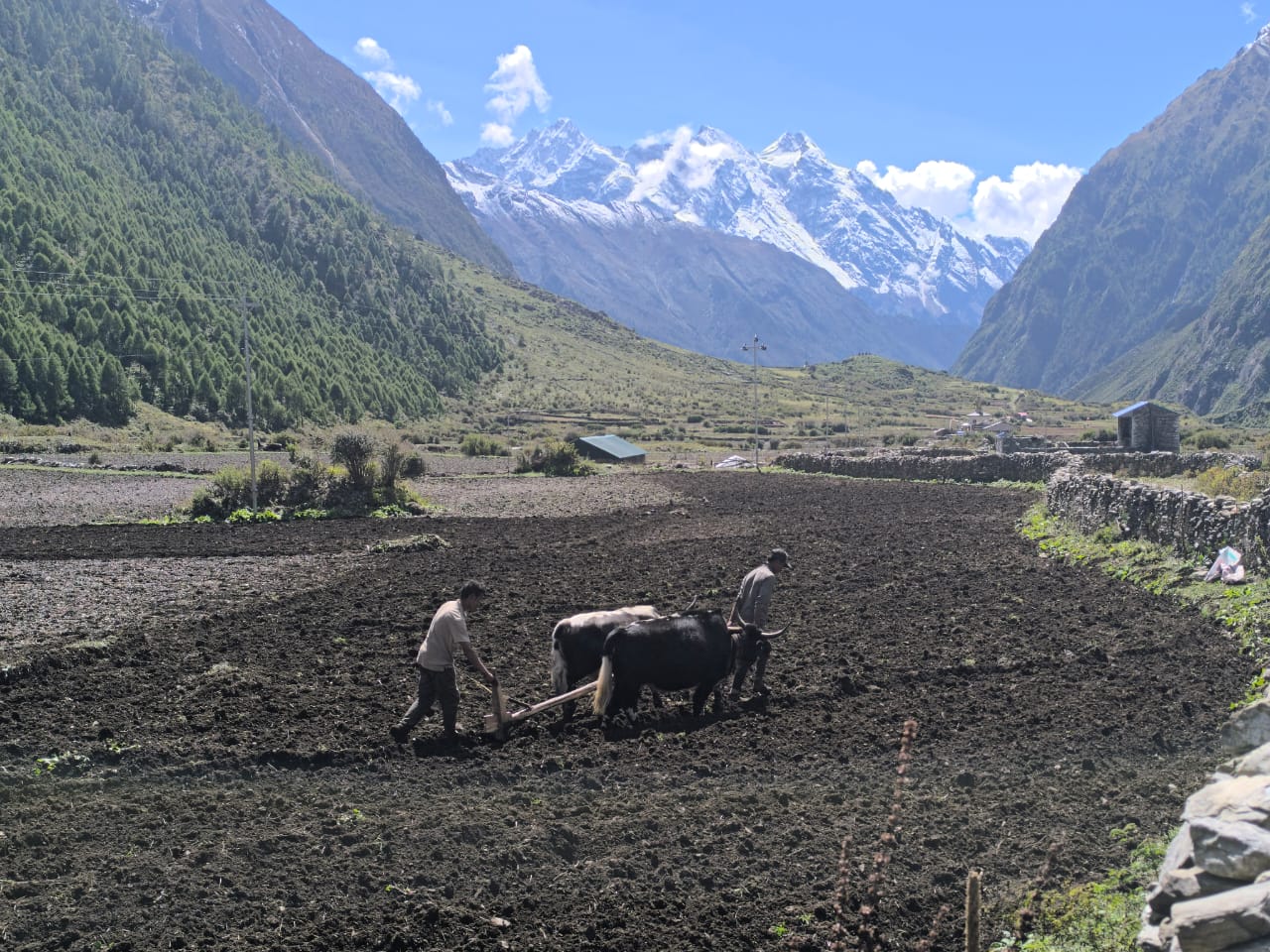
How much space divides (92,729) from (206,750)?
1.60m

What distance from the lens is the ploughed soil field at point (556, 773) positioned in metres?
8.29

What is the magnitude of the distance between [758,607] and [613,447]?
63.3 meters

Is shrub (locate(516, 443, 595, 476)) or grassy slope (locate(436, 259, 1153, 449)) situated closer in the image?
shrub (locate(516, 443, 595, 476))

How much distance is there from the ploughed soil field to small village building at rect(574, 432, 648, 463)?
177 feet

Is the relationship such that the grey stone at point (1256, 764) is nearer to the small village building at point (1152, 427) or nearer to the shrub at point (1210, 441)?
the small village building at point (1152, 427)

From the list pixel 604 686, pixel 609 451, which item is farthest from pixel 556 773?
pixel 609 451

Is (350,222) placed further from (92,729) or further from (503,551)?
(92,729)

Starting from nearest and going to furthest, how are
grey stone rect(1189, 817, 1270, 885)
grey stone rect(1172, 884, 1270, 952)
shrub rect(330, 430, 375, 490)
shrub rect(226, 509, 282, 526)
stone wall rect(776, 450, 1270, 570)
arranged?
grey stone rect(1172, 884, 1270, 952), grey stone rect(1189, 817, 1270, 885), stone wall rect(776, 450, 1270, 570), shrub rect(226, 509, 282, 526), shrub rect(330, 430, 375, 490)

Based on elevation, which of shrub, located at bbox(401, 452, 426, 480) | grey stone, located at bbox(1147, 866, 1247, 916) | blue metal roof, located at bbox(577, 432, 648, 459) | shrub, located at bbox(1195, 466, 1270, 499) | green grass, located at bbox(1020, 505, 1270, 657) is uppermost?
blue metal roof, located at bbox(577, 432, 648, 459)

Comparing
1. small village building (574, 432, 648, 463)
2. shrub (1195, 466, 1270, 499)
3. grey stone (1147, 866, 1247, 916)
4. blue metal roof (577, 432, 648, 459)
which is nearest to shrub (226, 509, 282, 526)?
shrub (1195, 466, 1270, 499)

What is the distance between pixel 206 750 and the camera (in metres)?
11.6

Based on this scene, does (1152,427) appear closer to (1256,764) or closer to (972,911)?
(1256,764)

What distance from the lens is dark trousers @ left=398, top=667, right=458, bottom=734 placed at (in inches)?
470

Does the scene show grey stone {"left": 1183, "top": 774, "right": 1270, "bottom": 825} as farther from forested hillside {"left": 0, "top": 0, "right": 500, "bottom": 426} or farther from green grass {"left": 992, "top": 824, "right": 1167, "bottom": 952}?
forested hillside {"left": 0, "top": 0, "right": 500, "bottom": 426}
